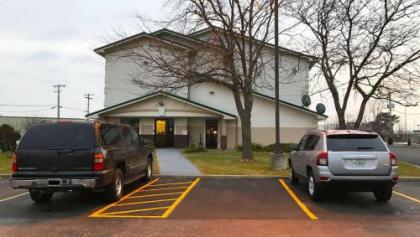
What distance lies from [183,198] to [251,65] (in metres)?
11.3

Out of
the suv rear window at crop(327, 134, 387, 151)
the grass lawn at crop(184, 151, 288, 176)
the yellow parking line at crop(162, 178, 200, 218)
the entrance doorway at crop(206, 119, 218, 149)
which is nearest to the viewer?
the yellow parking line at crop(162, 178, 200, 218)

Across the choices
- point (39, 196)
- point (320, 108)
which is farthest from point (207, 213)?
point (320, 108)

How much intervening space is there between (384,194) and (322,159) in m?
1.81

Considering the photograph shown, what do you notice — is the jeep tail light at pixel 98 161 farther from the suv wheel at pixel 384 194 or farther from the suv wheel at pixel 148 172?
the suv wheel at pixel 384 194

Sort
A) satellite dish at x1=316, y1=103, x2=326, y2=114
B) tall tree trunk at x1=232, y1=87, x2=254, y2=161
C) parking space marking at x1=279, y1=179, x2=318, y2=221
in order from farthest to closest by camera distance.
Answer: satellite dish at x1=316, y1=103, x2=326, y2=114
tall tree trunk at x1=232, y1=87, x2=254, y2=161
parking space marking at x1=279, y1=179, x2=318, y2=221

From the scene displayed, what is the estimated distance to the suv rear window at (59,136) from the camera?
10.6 m

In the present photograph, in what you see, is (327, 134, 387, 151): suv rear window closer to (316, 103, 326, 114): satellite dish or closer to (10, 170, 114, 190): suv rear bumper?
(10, 170, 114, 190): suv rear bumper

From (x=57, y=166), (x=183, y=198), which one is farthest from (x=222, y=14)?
(x=57, y=166)

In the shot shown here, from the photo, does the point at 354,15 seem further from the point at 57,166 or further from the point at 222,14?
the point at 57,166

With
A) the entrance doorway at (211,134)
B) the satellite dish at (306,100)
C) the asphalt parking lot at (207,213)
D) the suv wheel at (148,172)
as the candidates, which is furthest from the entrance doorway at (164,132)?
the asphalt parking lot at (207,213)

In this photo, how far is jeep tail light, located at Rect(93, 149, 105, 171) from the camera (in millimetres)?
10438

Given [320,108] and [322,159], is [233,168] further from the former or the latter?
[320,108]

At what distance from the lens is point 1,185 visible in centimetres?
1495

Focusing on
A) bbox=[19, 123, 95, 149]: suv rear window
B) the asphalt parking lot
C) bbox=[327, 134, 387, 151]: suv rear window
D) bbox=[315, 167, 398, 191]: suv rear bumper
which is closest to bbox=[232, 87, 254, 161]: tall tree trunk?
the asphalt parking lot
